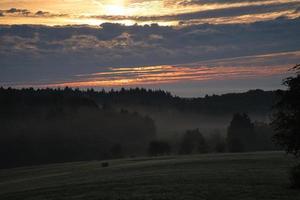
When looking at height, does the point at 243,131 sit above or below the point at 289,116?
below

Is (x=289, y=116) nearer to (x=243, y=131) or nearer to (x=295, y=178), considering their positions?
(x=295, y=178)

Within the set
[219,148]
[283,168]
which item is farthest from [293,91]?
[219,148]

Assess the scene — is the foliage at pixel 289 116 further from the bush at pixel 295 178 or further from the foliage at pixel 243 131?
the foliage at pixel 243 131

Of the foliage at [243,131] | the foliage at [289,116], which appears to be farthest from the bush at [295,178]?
the foliage at [243,131]

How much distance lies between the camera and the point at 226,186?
117 feet

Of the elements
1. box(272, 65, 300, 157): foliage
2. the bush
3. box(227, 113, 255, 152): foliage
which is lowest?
box(227, 113, 255, 152): foliage

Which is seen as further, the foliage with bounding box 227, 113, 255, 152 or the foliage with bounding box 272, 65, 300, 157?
the foliage with bounding box 227, 113, 255, 152

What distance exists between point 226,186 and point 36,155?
160m

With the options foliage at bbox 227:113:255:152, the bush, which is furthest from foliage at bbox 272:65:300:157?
foliage at bbox 227:113:255:152

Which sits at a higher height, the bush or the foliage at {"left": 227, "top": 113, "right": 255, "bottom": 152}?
the bush

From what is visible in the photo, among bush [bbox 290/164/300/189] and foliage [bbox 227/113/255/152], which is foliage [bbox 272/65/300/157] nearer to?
bush [bbox 290/164/300/189]

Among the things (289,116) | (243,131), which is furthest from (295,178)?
(243,131)

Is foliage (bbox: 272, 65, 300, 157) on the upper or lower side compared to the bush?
upper

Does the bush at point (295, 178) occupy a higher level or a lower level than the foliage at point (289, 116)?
lower
